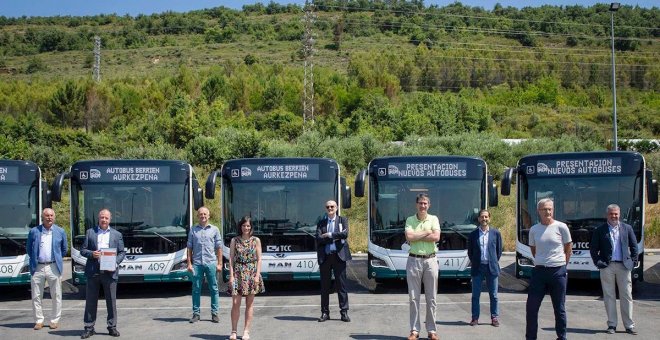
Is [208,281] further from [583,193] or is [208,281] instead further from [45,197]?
[583,193]

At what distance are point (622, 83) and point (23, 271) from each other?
99.2 metres

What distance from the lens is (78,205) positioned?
57.5 feet

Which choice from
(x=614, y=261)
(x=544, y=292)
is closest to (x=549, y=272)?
(x=544, y=292)

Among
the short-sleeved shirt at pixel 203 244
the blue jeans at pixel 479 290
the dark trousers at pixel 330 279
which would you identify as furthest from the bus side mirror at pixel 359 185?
the blue jeans at pixel 479 290

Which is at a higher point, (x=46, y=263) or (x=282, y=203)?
(x=282, y=203)

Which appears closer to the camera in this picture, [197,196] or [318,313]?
[318,313]

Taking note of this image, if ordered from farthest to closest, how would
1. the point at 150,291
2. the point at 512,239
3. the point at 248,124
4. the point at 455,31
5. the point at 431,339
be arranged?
1. the point at 455,31
2. the point at 248,124
3. the point at 512,239
4. the point at 150,291
5. the point at 431,339

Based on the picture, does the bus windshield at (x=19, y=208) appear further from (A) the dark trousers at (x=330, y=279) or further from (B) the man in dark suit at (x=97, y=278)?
(A) the dark trousers at (x=330, y=279)

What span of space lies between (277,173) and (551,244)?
8210 mm

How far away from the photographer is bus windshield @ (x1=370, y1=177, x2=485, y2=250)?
17.6 meters

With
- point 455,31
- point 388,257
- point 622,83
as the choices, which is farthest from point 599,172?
point 455,31

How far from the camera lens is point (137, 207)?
17578mm

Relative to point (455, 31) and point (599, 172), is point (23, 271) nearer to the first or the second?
point (599, 172)

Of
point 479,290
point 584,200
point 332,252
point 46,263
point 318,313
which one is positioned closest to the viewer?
point 479,290
